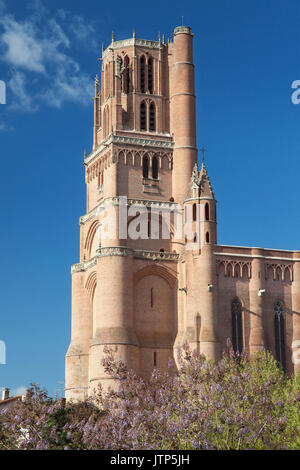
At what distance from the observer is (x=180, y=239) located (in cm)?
6488

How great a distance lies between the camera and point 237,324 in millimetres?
61156

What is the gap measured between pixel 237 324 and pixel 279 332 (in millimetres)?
3298

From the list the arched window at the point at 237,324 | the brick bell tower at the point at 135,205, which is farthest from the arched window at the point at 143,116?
the arched window at the point at 237,324

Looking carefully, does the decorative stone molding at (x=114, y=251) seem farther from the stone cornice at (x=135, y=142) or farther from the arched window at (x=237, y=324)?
the stone cornice at (x=135, y=142)

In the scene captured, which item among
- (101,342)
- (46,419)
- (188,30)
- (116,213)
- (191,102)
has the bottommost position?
(46,419)

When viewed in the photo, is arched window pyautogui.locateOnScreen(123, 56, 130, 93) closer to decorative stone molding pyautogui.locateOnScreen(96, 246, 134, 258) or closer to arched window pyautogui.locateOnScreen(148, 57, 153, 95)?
arched window pyautogui.locateOnScreen(148, 57, 153, 95)

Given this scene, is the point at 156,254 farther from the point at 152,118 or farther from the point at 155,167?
the point at 152,118

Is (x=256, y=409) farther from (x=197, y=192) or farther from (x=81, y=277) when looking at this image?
(x=81, y=277)

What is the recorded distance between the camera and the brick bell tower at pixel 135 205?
61125mm

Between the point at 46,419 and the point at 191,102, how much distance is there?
141 feet

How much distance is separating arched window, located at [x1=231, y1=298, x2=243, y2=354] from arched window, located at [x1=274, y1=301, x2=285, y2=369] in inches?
109

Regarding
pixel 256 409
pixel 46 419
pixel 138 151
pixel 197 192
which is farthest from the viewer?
pixel 138 151

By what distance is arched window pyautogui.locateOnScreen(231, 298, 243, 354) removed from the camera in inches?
2388

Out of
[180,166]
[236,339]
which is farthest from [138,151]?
[236,339]
